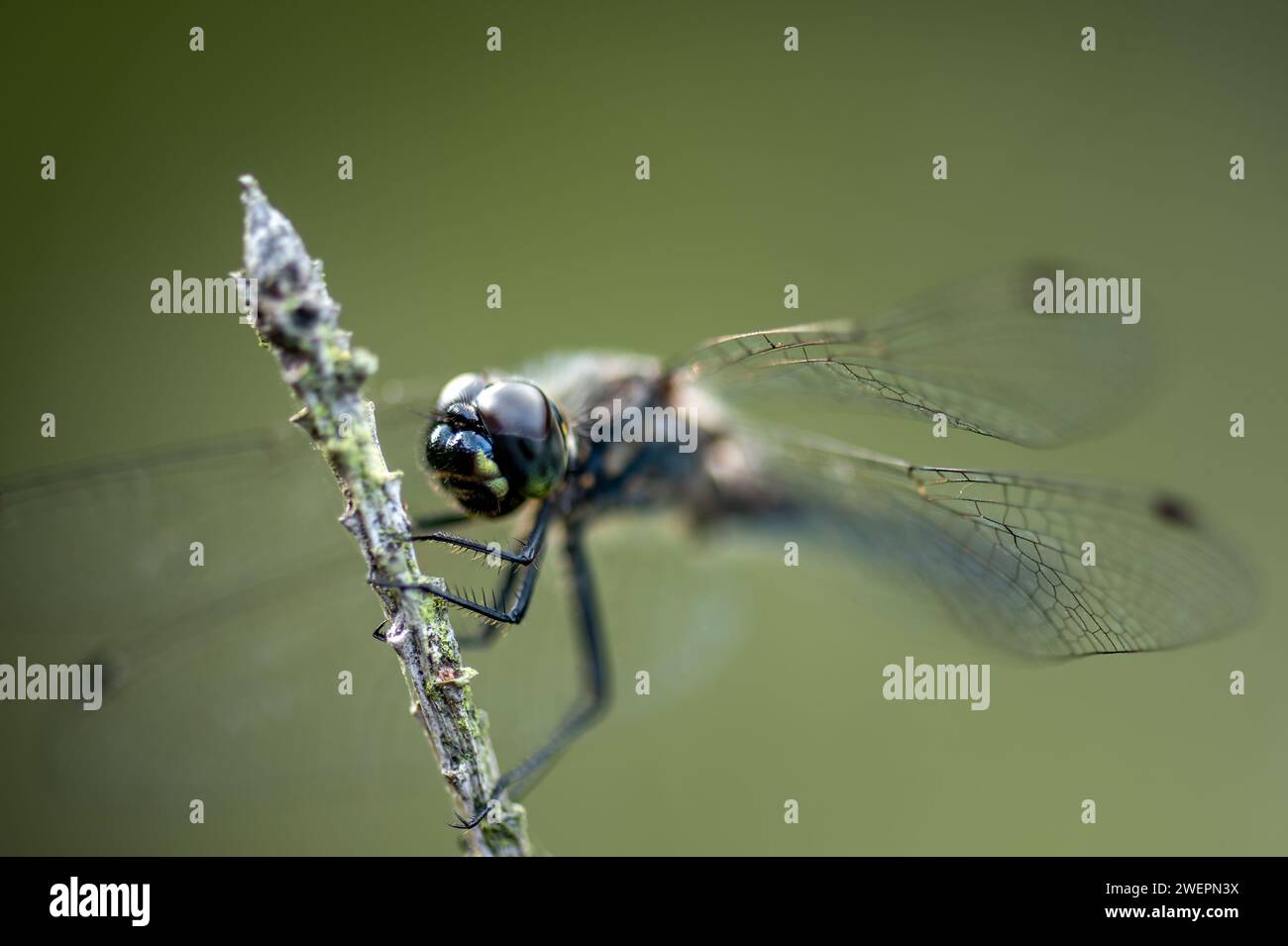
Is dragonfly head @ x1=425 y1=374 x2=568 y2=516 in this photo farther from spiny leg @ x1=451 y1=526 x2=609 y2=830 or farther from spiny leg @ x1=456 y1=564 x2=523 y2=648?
spiny leg @ x1=451 y1=526 x2=609 y2=830

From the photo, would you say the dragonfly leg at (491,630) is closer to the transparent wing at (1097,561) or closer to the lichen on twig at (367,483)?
the lichen on twig at (367,483)

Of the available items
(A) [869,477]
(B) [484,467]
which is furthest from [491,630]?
(A) [869,477]

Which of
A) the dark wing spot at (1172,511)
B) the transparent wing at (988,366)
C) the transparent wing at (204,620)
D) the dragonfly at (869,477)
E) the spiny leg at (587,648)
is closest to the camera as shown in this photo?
the dragonfly at (869,477)

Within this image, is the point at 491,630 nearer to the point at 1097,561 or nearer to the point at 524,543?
the point at 524,543

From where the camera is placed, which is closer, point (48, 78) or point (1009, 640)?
point (1009, 640)

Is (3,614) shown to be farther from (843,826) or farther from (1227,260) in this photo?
(1227,260)

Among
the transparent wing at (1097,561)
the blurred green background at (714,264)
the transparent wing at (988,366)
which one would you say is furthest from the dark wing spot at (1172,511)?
the blurred green background at (714,264)
